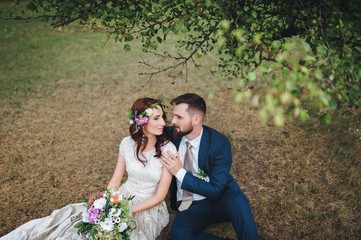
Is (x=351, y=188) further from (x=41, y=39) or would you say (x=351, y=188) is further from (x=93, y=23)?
(x=41, y=39)

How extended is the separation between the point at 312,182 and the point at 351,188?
705 millimetres

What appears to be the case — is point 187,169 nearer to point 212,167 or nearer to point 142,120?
point 212,167

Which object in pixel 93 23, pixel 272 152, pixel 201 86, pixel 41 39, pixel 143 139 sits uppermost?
pixel 41 39

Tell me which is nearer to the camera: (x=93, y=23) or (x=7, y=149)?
(x=93, y=23)

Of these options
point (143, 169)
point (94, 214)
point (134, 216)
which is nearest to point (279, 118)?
point (94, 214)

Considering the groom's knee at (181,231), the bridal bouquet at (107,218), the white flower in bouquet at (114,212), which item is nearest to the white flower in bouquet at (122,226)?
the bridal bouquet at (107,218)

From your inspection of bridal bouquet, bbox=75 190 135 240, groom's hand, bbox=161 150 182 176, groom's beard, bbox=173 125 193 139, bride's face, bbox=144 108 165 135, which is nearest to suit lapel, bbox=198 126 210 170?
groom's beard, bbox=173 125 193 139

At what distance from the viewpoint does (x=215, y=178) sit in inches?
140

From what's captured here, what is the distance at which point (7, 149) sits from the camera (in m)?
6.00

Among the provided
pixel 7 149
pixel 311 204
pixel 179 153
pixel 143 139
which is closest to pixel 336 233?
pixel 311 204

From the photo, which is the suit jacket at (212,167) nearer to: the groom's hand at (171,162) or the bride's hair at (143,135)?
the groom's hand at (171,162)

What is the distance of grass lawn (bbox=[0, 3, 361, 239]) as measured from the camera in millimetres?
4474

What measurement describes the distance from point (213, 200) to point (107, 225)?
1592 mm

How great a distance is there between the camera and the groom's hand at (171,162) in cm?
344
